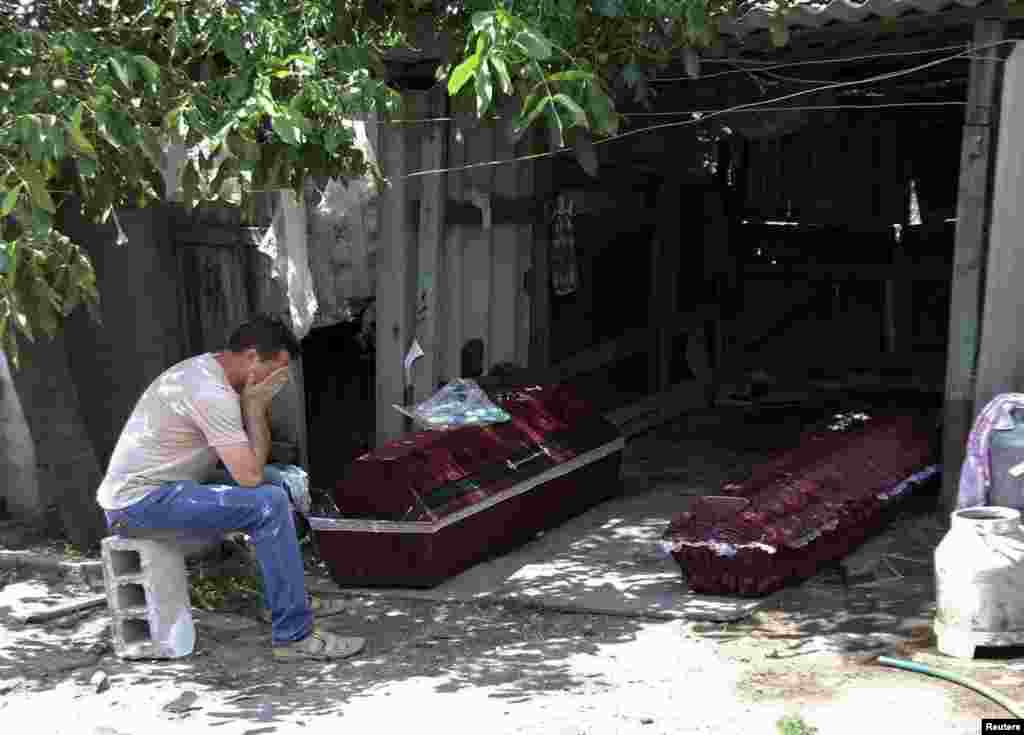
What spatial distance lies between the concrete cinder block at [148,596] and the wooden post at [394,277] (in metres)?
2.75

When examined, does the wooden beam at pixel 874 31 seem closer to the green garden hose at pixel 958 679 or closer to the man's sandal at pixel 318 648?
the green garden hose at pixel 958 679

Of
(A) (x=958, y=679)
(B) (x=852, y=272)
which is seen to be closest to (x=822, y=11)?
(A) (x=958, y=679)

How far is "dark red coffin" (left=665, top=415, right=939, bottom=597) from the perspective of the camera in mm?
6953

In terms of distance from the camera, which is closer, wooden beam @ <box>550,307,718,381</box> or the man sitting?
the man sitting

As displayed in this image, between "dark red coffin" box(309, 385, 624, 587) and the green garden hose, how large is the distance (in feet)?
8.28

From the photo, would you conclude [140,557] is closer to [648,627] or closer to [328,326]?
[648,627]

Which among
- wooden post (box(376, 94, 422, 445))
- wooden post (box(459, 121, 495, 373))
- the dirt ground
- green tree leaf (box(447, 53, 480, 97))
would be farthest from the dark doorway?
green tree leaf (box(447, 53, 480, 97))

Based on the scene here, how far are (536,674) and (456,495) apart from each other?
1.58 metres

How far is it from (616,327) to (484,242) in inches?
99.2

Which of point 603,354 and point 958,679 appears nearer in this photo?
point 958,679

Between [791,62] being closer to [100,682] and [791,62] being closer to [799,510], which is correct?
[799,510]

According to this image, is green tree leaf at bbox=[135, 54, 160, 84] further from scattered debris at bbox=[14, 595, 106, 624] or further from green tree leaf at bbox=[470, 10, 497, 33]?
scattered debris at bbox=[14, 595, 106, 624]

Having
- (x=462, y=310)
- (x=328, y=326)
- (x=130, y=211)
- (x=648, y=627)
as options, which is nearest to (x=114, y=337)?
(x=130, y=211)

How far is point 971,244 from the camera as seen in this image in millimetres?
7723
